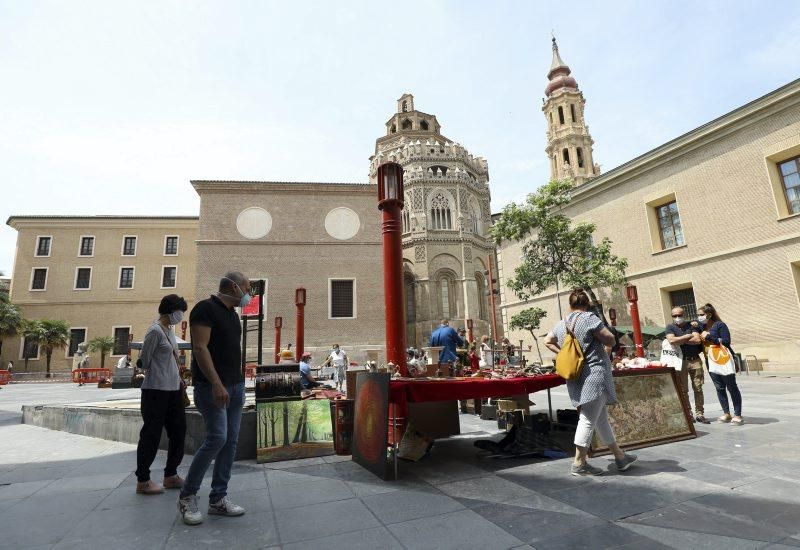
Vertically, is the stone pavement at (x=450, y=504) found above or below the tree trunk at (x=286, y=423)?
below

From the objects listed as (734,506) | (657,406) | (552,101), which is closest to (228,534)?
(734,506)

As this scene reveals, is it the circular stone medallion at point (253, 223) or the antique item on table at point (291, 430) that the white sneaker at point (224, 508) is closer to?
the antique item on table at point (291, 430)

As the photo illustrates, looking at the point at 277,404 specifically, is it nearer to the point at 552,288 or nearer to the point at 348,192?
the point at 552,288

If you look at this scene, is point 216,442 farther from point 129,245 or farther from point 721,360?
point 129,245

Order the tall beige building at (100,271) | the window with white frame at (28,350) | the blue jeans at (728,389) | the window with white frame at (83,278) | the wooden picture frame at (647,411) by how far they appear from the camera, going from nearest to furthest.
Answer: the wooden picture frame at (647,411) → the blue jeans at (728,389) → the window with white frame at (28,350) → the tall beige building at (100,271) → the window with white frame at (83,278)

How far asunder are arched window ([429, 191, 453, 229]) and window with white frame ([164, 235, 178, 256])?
22.0 m

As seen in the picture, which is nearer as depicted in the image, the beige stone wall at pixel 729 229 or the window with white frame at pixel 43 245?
the beige stone wall at pixel 729 229

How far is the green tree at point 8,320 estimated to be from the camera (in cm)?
2964

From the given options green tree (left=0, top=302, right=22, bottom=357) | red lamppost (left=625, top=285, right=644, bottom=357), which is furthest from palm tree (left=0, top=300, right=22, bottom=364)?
red lamppost (left=625, top=285, right=644, bottom=357)

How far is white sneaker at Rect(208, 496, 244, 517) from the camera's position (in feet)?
9.81

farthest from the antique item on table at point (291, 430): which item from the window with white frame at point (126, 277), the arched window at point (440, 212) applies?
the window with white frame at point (126, 277)

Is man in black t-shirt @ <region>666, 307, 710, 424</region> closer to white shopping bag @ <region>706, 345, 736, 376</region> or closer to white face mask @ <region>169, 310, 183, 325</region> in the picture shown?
white shopping bag @ <region>706, 345, 736, 376</region>

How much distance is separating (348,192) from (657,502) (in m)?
26.7

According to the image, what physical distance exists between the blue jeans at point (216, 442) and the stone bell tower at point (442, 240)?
32.5 m
